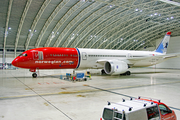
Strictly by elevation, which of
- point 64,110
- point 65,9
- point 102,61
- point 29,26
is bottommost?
point 64,110

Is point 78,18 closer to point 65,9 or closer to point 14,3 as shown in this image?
point 65,9

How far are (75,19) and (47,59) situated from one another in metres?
18.7

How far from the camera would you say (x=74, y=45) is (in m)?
42.4

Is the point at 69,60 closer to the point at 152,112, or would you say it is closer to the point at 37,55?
the point at 37,55

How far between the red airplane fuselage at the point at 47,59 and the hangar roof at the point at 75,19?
10687mm

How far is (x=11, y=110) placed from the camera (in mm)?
5754

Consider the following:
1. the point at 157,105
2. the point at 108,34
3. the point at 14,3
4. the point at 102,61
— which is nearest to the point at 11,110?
Result: the point at 157,105

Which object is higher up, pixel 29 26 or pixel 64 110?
pixel 29 26

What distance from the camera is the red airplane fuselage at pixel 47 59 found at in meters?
15.5

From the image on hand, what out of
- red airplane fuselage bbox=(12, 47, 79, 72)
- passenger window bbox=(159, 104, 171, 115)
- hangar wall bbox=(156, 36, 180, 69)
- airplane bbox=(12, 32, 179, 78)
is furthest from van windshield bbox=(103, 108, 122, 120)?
hangar wall bbox=(156, 36, 180, 69)

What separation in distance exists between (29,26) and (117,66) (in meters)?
24.7

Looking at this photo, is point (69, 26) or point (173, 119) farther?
point (69, 26)

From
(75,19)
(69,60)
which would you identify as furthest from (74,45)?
(69,60)

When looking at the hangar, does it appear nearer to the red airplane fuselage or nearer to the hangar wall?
the hangar wall
